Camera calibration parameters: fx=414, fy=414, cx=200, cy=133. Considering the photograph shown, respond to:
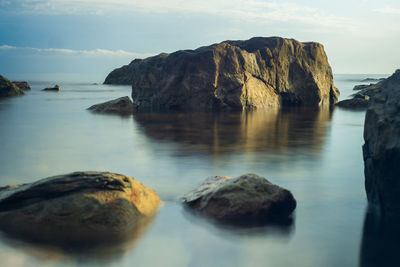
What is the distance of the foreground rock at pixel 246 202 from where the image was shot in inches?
209

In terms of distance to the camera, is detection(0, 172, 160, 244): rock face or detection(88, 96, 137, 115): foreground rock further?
detection(88, 96, 137, 115): foreground rock

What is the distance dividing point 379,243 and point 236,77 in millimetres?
18050

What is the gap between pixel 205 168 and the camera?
8219 mm

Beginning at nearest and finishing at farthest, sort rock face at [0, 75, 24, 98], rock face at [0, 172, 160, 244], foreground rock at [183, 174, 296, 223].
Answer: rock face at [0, 172, 160, 244] → foreground rock at [183, 174, 296, 223] → rock face at [0, 75, 24, 98]

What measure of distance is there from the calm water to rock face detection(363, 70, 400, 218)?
410mm

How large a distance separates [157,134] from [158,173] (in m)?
5.40

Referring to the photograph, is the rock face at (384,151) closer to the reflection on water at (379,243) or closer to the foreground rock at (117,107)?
the reflection on water at (379,243)

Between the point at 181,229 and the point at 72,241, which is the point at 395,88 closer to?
the point at 181,229

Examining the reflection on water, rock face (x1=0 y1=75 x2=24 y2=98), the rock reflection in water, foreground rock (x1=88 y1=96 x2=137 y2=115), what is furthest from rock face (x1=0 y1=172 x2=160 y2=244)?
rock face (x1=0 y1=75 x2=24 y2=98)

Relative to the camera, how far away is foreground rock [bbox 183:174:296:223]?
530 centimetres

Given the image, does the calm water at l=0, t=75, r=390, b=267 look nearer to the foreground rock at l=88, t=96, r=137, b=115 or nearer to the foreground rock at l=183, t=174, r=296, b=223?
the foreground rock at l=183, t=174, r=296, b=223

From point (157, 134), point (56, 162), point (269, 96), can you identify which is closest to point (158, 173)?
point (56, 162)

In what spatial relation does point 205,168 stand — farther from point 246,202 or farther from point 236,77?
point 236,77

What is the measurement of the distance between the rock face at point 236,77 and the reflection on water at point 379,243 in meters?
17.0
